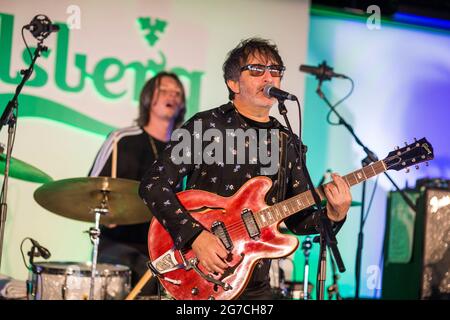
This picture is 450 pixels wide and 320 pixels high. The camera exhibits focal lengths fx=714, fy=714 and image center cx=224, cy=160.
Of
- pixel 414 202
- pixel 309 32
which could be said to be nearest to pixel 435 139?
pixel 414 202

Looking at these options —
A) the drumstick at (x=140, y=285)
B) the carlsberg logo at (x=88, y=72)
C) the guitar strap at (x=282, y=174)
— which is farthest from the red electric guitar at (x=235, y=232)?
the carlsberg logo at (x=88, y=72)

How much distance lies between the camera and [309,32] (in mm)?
6871

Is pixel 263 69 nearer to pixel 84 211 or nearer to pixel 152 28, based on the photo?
pixel 84 211

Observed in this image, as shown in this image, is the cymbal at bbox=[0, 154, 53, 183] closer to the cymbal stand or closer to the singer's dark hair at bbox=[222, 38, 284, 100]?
the cymbal stand

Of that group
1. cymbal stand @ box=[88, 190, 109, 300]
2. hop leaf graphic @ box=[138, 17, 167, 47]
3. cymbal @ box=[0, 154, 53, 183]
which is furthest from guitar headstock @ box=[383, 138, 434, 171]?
hop leaf graphic @ box=[138, 17, 167, 47]

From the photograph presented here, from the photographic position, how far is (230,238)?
3734 millimetres

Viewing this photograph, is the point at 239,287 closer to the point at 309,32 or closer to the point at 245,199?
the point at 245,199

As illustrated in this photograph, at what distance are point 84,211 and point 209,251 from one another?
1.81 metres

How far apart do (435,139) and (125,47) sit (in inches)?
129

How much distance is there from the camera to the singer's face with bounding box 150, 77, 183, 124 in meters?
6.20

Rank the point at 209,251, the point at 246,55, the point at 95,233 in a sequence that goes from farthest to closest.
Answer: the point at 95,233, the point at 246,55, the point at 209,251

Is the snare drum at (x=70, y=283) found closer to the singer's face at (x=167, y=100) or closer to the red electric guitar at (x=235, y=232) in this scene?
the red electric guitar at (x=235, y=232)

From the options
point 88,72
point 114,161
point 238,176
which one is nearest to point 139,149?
point 114,161

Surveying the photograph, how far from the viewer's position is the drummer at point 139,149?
19.2 ft
